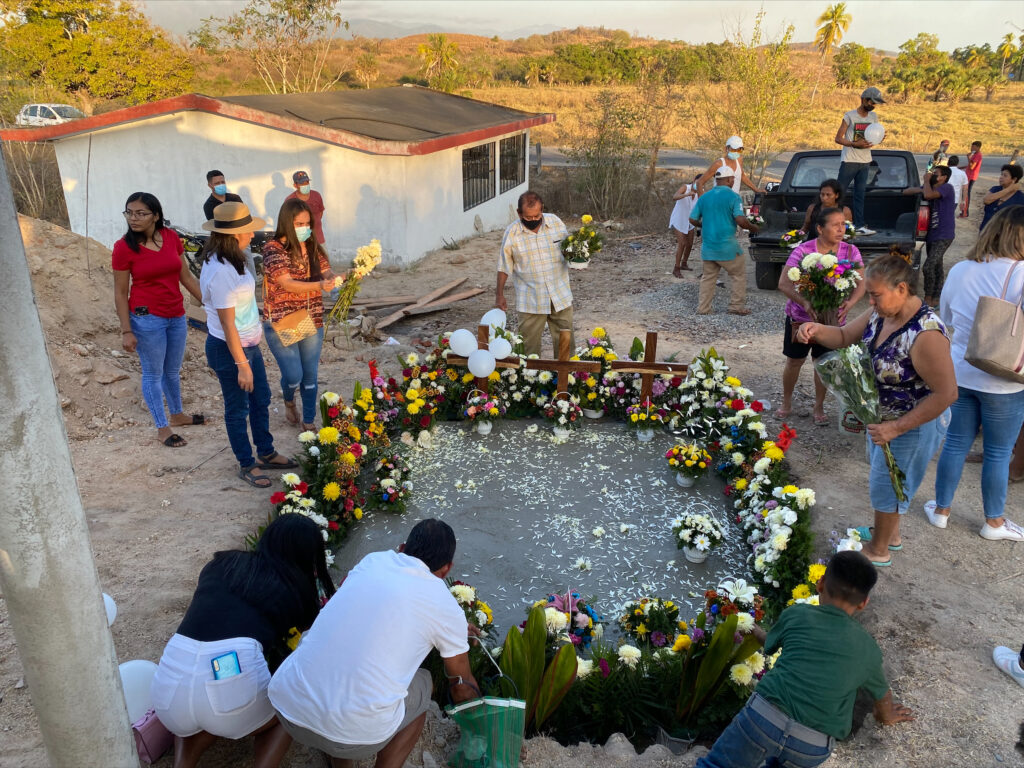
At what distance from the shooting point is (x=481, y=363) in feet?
19.9

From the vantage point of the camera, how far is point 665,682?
131 inches

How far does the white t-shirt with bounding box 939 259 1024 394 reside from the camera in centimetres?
408

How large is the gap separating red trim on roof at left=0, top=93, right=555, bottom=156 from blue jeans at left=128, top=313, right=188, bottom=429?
667cm

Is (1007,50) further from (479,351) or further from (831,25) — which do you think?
(479,351)

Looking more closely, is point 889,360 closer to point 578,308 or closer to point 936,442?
point 936,442

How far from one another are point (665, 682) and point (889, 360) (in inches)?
81.8

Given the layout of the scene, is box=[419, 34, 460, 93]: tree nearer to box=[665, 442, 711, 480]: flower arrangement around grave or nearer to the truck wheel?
the truck wheel

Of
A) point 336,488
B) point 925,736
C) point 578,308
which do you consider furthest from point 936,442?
point 578,308

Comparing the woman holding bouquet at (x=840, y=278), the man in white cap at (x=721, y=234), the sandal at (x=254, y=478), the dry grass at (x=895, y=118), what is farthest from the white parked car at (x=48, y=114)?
the woman holding bouquet at (x=840, y=278)

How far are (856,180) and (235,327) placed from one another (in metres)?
8.39

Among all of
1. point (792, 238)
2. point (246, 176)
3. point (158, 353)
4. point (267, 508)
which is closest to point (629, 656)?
point (267, 508)

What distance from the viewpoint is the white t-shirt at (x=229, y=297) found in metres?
4.71

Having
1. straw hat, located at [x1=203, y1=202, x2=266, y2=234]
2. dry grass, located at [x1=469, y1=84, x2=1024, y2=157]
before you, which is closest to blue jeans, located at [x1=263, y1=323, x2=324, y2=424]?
straw hat, located at [x1=203, y1=202, x2=266, y2=234]

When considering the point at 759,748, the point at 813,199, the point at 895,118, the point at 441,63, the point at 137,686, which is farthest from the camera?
the point at 895,118
